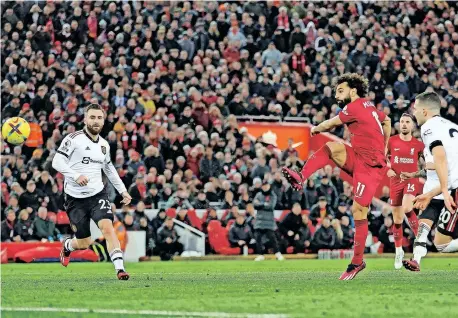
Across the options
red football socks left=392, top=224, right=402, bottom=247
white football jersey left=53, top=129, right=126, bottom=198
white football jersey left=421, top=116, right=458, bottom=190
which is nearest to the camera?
white football jersey left=421, top=116, right=458, bottom=190

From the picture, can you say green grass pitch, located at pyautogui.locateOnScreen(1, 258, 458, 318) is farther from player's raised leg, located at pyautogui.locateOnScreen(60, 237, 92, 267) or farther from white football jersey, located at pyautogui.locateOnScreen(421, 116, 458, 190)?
white football jersey, located at pyautogui.locateOnScreen(421, 116, 458, 190)

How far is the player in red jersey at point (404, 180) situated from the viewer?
18203 mm

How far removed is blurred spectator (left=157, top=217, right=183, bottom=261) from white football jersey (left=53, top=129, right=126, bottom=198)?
31.8 ft

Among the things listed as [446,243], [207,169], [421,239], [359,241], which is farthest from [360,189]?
[207,169]

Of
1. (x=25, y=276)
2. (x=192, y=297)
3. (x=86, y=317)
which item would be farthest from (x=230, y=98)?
(x=86, y=317)

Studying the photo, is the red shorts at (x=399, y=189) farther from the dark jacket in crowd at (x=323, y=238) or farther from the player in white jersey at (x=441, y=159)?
the dark jacket in crowd at (x=323, y=238)

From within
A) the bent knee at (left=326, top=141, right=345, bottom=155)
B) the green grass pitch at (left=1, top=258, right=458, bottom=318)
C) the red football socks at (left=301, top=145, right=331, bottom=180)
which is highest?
the bent knee at (left=326, top=141, right=345, bottom=155)

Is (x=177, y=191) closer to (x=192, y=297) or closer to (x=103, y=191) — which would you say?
(x=103, y=191)

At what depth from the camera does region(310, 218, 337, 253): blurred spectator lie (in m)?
25.3

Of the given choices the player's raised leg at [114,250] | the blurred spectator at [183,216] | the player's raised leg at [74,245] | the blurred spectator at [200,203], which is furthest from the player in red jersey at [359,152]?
the blurred spectator at [200,203]

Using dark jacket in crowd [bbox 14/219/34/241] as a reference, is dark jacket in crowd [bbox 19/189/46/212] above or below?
above

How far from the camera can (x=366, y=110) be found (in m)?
13.7

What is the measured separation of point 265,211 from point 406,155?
22.3 feet

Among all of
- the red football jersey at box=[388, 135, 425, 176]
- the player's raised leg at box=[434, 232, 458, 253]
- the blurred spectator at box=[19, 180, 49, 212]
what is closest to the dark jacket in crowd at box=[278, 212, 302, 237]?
the blurred spectator at box=[19, 180, 49, 212]
